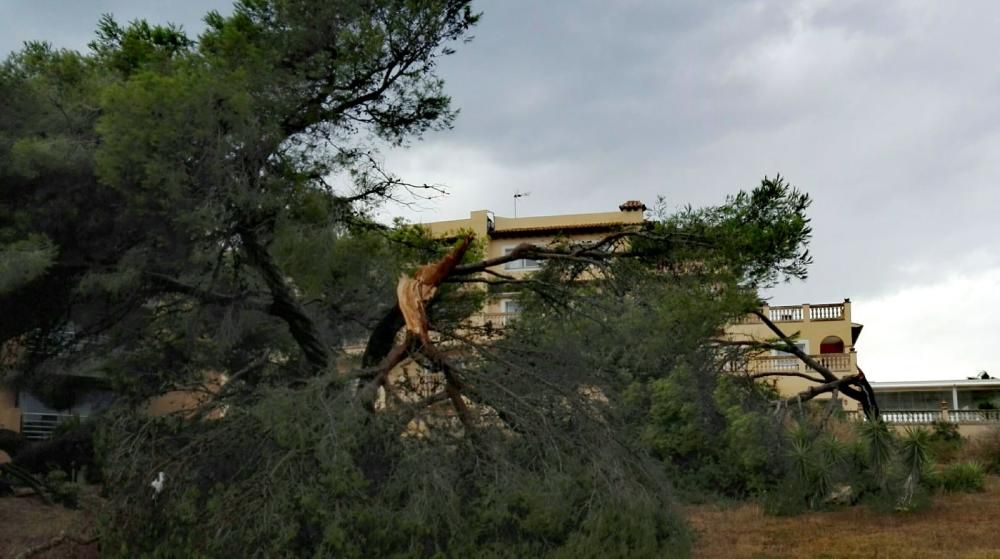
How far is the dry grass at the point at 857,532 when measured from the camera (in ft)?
43.3

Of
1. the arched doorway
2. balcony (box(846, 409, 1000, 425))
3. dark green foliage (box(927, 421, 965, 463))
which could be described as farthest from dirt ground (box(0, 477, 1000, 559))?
A: the arched doorway

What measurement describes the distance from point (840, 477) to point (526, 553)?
10419 mm

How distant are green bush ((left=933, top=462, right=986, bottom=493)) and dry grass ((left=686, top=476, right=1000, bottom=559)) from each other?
0.34 meters

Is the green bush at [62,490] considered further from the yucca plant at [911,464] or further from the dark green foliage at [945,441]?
the dark green foliage at [945,441]

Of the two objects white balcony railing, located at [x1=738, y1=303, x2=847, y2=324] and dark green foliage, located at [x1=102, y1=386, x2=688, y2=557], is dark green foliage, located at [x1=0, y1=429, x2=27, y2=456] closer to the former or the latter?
dark green foliage, located at [x1=102, y1=386, x2=688, y2=557]

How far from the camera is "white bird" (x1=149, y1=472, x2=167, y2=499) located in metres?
8.80

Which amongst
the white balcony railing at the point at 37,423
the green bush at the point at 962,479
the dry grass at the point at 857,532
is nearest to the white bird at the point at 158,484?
the dry grass at the point at 857,532

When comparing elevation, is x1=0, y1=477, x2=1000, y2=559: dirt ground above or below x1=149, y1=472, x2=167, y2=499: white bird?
below

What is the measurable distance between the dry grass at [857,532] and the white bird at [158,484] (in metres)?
5.87

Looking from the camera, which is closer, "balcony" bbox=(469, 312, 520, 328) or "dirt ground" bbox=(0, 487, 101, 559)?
"dirt ground" bbox=(0, 487, 101, 559)

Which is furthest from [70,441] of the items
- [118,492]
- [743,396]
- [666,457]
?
[743,396]

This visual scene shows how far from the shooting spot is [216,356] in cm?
1273

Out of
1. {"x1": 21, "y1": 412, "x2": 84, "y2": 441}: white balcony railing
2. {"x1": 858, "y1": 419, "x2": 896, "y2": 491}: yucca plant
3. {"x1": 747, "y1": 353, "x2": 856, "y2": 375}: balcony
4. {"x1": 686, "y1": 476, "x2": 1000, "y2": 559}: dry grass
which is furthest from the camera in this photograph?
{"x1": 747, "y1": 353, "x2": 856, "y2": 375}: balcony

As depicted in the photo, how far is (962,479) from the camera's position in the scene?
18.3m
